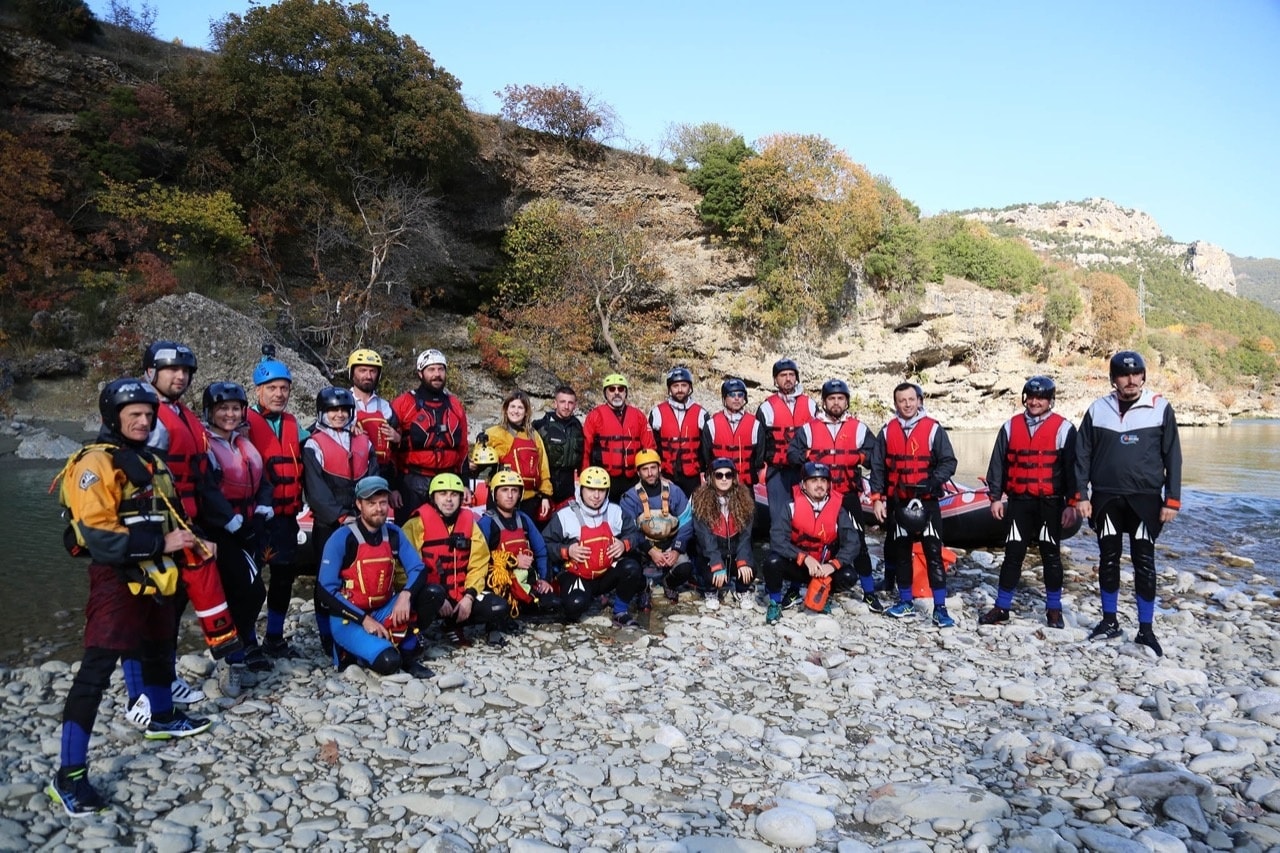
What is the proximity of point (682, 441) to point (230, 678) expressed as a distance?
4541 millimetres

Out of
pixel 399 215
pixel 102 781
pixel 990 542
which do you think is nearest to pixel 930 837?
pixel 102 781

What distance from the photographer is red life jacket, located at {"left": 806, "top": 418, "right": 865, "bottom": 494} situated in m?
6.61

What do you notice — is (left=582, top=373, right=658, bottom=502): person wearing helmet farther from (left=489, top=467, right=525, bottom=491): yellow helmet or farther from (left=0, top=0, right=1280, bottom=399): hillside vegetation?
(left=0, top=0, right=1280, bottom=399): hillside vegetation

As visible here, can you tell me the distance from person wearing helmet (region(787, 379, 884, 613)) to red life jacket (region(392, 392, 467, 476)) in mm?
3197

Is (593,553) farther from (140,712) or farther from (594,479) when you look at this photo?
(140,712)

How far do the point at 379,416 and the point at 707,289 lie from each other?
24543mm

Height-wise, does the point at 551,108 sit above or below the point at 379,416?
above

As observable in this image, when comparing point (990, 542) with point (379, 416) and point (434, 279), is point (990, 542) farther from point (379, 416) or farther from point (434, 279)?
point (434, 279)

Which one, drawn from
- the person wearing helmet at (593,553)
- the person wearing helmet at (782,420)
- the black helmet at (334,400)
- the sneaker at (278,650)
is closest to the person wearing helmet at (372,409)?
the black helmet at (334,400)

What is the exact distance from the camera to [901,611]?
625 cm

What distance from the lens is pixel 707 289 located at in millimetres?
29375

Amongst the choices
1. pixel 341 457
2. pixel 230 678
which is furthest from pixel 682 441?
pixel 230 678

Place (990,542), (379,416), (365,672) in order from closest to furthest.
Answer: (365,672) < (379,416) < (990,542)

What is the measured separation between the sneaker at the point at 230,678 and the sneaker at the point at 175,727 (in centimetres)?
49
